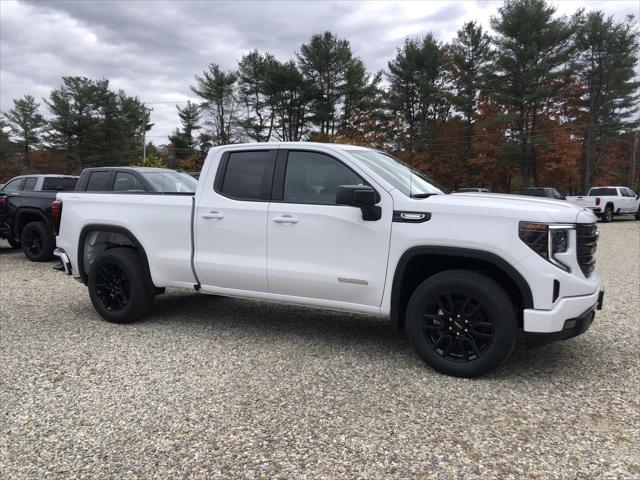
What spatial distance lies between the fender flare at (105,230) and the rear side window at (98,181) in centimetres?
358

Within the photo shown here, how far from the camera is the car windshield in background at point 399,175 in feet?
13.8

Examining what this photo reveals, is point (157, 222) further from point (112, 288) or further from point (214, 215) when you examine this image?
point (112, 288)

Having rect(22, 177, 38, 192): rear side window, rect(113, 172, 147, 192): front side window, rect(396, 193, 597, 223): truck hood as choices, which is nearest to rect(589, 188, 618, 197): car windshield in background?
rect(113, 172, 147, 192): front side window

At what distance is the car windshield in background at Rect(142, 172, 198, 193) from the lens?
873cm

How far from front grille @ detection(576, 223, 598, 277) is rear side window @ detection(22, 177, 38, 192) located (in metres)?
11.1

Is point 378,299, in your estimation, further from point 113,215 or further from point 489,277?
point 113,215

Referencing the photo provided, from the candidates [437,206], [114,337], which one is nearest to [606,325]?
[437,206]

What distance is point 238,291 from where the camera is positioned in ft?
15.6

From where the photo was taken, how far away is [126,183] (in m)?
8.72

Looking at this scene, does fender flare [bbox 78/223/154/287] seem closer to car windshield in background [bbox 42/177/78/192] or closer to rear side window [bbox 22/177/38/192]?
car windshield in background [bbox 42/177/78/192]

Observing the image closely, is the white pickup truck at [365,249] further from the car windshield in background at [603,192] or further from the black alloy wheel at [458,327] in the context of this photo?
the car windshield in background at [603,192]

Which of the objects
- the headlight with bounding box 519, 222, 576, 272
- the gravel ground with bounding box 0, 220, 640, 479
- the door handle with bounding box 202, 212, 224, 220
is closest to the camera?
the gravel ground with bounding box 0, 220, 640, 479

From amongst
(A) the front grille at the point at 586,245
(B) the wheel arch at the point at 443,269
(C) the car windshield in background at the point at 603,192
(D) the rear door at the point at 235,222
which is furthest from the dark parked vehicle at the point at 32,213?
(C) the car windshield in background at the point at 603,192

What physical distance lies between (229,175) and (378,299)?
191 cm
